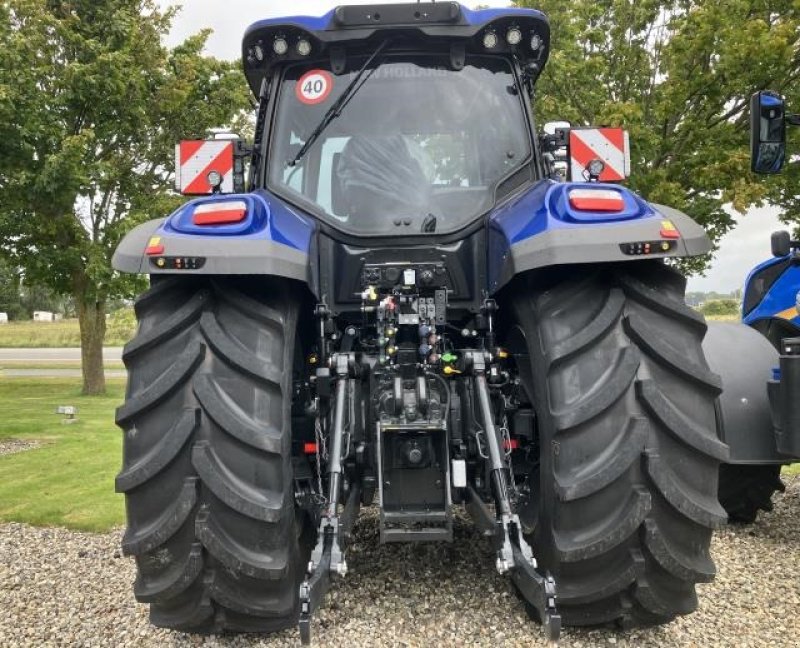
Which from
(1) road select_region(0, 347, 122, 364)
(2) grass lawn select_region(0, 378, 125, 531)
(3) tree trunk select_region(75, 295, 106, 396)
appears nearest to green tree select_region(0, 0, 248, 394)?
(3) tree trunk select_region(75, 295, 106, 396)

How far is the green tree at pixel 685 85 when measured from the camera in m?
10.7

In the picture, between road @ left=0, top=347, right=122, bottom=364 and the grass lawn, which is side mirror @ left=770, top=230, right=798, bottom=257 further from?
road @ left=0, top=347, right=122, bottom=364

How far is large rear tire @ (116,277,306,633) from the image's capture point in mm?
2418

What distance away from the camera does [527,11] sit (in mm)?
3383

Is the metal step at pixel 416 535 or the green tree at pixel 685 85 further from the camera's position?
the green tree at pixel 685 85

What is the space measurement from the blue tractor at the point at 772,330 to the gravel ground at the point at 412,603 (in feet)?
1.00

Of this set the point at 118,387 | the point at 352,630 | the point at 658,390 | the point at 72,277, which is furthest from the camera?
the point at 118,387

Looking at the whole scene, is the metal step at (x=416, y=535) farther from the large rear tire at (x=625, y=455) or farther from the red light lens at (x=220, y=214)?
the red light lens at (x=220, y=214)

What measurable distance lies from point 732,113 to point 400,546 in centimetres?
1094

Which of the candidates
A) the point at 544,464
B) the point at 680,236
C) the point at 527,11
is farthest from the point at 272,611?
the point at 527,11

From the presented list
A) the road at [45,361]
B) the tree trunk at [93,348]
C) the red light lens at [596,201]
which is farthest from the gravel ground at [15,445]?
the road at [45,361]

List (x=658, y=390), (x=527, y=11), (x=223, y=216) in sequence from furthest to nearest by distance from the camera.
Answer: (x=527, y=11) → (x=223, y=216) → (x=658, y=390)

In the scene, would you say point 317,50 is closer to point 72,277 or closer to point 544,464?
point 544,464

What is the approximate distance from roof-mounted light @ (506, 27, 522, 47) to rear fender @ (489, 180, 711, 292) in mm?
1003
